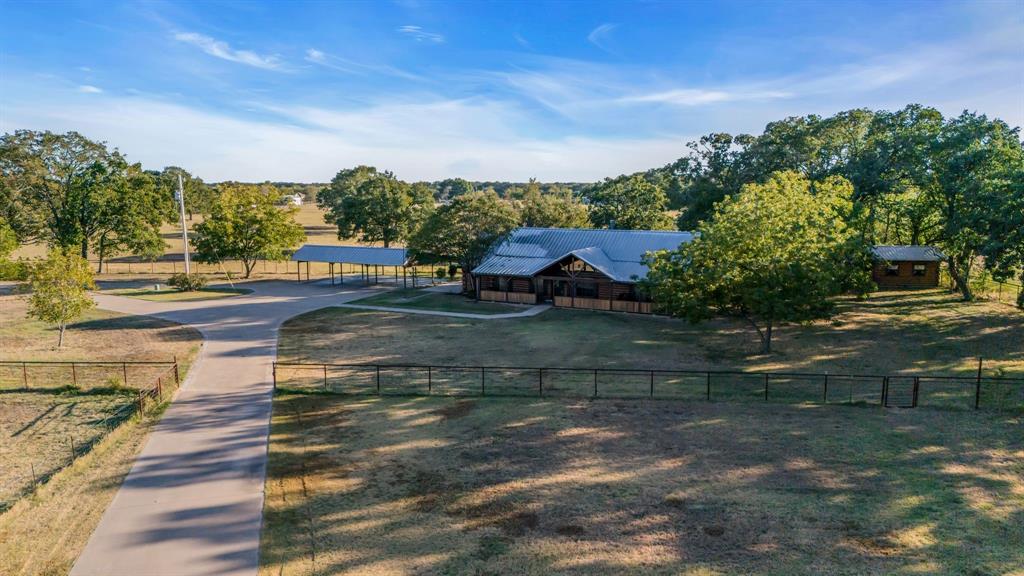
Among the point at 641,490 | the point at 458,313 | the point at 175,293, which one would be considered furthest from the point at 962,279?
the point at 175,293

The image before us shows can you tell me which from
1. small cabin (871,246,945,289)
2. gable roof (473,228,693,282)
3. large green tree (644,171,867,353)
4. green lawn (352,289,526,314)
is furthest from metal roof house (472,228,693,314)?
small cabin (871,246,945,289)

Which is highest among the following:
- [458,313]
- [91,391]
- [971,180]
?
[971,180]

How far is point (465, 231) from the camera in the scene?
166 feet

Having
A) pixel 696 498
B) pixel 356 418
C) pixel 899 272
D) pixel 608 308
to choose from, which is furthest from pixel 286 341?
pixel 899 272

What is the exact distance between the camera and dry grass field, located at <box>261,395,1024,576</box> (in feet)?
41.9

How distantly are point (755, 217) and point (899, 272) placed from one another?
1109 inches

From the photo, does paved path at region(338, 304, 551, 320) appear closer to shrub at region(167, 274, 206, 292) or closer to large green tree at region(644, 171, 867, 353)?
large green tree at region(644, 171, 867, 353)

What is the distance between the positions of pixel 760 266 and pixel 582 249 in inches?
703

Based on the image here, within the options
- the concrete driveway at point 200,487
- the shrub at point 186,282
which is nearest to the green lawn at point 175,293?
the shrub at point 186,282

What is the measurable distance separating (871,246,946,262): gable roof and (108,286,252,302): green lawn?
5535 cm

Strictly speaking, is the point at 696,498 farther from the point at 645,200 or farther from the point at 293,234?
the point at 293,234

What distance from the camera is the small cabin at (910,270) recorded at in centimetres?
5028

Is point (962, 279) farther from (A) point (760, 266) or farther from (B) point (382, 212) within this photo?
(B) point (382, 212)

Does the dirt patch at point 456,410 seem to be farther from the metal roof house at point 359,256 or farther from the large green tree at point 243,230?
the large green tree at point 243,230
